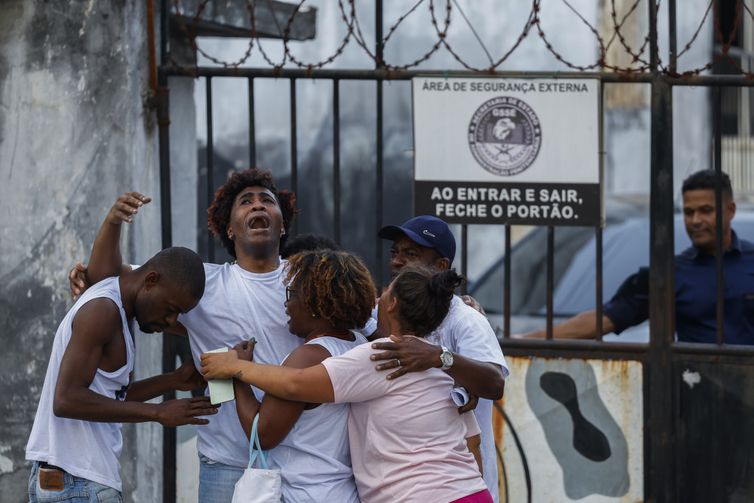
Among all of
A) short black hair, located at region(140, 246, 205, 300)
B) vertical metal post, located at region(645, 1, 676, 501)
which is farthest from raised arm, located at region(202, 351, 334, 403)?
vertical metal post, located at region(645, 1, 676, 501)

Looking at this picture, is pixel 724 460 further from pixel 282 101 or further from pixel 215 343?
pixel 282 101

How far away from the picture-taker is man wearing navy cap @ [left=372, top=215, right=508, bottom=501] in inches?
128

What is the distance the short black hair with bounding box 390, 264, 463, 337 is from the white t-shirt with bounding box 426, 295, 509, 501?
132 mm

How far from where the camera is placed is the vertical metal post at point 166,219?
4.86 metres

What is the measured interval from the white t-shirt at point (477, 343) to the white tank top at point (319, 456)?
14.0 inches

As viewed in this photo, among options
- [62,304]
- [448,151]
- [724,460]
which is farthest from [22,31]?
[724,460]

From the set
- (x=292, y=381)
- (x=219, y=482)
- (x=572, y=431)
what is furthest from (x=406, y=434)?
(x=572, y=431)

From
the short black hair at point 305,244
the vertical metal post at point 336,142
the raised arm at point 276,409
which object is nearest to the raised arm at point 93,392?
the raised arm at point 276,409

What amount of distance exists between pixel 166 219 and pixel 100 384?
152 centimetres

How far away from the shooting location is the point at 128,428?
15.3ft

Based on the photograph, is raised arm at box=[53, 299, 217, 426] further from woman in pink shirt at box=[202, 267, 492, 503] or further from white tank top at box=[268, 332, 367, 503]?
white tank top at box=[268, 332, 367, 503]

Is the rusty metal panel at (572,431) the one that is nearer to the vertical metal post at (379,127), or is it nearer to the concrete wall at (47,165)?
the vertical metal post at (379,127)

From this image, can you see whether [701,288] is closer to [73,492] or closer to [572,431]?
[572,431]

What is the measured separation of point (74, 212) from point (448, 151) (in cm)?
154
